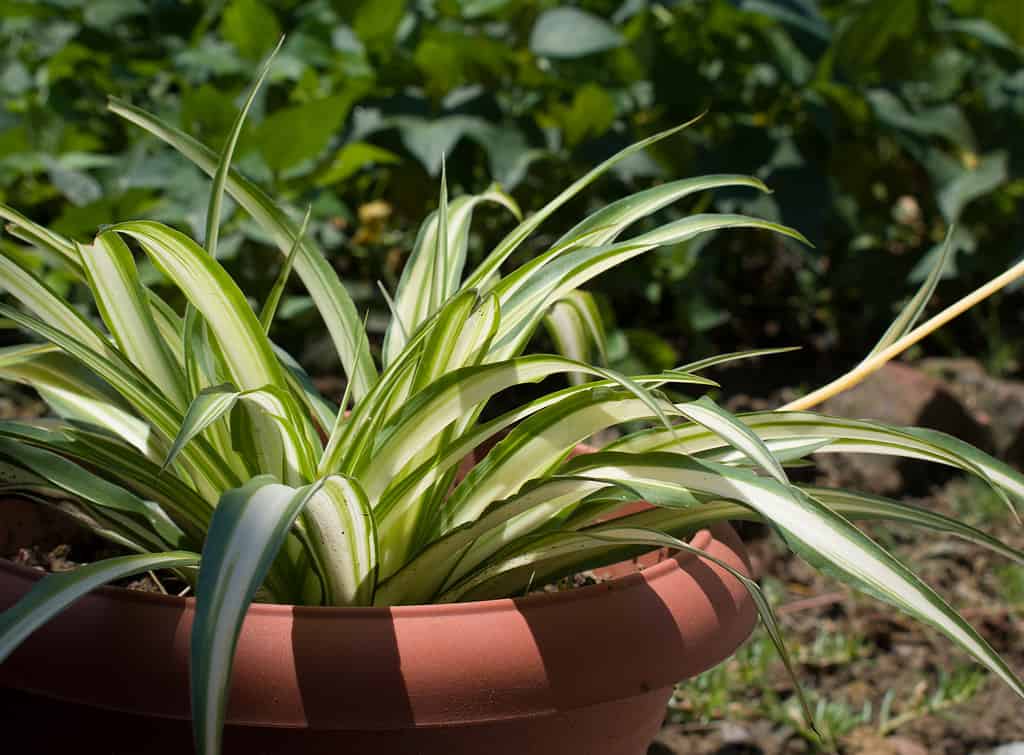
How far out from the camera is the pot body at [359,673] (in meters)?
0.79

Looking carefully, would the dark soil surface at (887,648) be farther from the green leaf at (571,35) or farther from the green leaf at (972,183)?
the green leaf at (571,35)

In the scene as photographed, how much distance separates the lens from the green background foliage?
209 cm

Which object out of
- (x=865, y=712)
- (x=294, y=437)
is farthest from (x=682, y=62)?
(x=294, y=437)

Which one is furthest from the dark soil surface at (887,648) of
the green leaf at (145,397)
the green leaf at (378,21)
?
the green leaf at (378,21)

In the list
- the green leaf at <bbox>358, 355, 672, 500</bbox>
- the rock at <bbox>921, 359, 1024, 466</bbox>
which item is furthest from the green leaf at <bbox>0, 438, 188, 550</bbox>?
the rock at <bbox>921, 359, 1024, 466</bbox>

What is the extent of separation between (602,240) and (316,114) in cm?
87

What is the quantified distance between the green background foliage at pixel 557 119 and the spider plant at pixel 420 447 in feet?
2.91

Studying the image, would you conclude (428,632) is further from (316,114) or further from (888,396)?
(888,396)

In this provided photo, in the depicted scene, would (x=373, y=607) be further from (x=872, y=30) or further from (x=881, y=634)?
(x=872, y=30)

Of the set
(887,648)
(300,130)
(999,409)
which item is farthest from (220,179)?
(999,409)

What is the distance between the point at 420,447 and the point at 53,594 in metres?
0.30

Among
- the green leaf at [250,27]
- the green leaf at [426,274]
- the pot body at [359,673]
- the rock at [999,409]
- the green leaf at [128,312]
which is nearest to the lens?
the pot body at [359,673]

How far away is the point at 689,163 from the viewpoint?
2.32m

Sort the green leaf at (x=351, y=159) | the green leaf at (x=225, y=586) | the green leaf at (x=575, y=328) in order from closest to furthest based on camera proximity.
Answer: the green leaf at (x=225, y=586)
the green leaf at (x=575, y=328)
the green leaf at (x=351, y=159)
